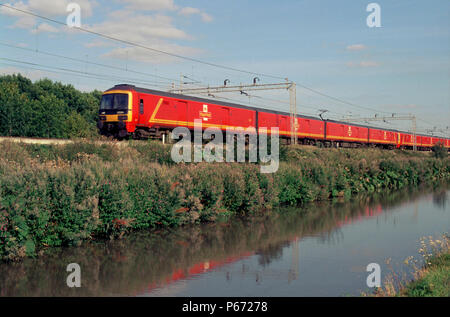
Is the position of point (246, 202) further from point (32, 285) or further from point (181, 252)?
point (32, 285)

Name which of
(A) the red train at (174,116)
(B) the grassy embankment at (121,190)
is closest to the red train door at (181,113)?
(A) the red train at (174,116)

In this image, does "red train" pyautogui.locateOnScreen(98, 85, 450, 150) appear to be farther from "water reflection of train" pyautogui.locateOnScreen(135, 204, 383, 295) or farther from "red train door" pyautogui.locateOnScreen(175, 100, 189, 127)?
"water reflection of train" pyautogui.locateOnScreen(135, 204, 383, 295)

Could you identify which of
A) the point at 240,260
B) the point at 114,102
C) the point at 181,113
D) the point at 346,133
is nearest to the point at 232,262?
the point at 240,260

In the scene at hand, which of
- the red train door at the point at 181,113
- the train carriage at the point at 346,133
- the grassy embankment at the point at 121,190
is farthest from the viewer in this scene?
the train carriage at the point at 346,133

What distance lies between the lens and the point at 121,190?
14672 millimetres

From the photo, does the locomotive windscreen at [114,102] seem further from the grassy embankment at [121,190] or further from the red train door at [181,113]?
the red train door at [181,113]

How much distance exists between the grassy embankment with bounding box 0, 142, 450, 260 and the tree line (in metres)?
30.9

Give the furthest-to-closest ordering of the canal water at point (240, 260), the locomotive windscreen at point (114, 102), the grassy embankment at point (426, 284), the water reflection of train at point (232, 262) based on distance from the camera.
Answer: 1. the locomotive windscreen at point (114, 102)
2. the water reflection of train at point (232, 262)
3. the canal water at point (240, 260)
4. the grassy embankment at point (426, 284)

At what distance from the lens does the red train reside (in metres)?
27.7

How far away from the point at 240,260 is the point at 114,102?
18.1m

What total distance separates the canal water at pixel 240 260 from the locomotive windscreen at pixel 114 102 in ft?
40.6

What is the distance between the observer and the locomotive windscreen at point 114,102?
2754 cm

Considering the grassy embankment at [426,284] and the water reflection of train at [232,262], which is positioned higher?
the grassy embankment at [426,284]
